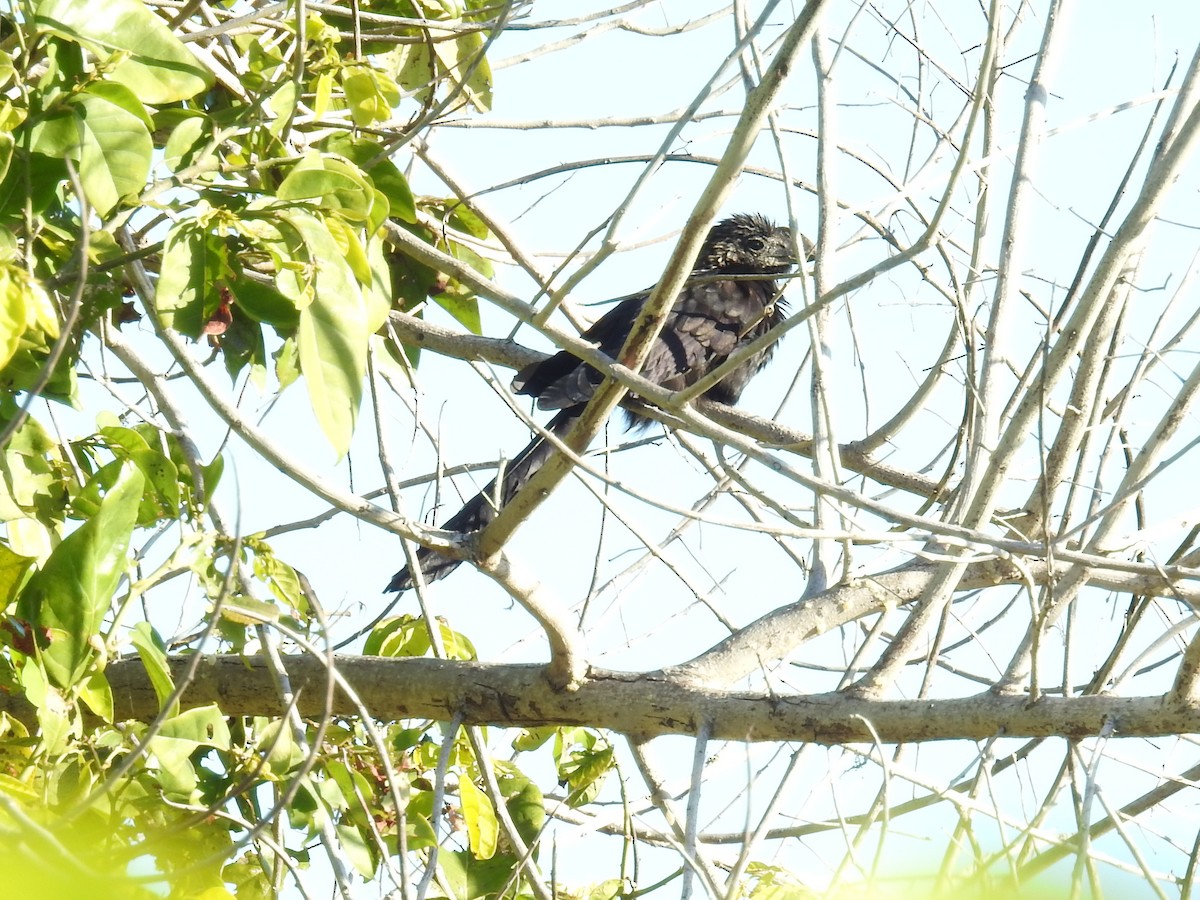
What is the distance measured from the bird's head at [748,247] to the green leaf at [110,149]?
14.7 ft

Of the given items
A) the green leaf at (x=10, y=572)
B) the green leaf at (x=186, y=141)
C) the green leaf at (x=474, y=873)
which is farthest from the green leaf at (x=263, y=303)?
the green leaf at (x=474, y=873)

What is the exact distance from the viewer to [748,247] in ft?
20.9

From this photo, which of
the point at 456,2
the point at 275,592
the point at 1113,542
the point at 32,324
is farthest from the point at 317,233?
the point at 1113,542

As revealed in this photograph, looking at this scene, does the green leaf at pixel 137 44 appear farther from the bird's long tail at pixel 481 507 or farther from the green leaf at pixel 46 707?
the bird's long tail at pixel 481 507

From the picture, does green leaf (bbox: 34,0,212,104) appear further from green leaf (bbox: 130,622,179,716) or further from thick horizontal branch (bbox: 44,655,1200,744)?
thick horizontal branch (bbox: 44,655,1200,744)

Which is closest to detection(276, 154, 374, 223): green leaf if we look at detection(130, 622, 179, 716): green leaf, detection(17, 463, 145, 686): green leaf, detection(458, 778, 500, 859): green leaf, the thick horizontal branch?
detection(17, 463, 145, 686): green leaf

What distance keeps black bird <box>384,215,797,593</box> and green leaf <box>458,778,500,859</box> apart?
81 cm

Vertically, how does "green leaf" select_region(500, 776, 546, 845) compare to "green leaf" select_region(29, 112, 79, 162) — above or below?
below

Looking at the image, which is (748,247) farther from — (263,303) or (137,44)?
Result: (137,44)

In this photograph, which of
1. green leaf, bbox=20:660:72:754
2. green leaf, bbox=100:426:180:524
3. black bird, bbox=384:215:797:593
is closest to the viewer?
green leaf, bbox=20:660:72:754

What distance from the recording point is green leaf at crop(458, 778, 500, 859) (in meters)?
2.60

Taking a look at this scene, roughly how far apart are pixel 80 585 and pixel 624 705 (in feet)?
3.67

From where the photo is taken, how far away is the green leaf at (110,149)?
1863mm

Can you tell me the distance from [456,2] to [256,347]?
3.38ft
